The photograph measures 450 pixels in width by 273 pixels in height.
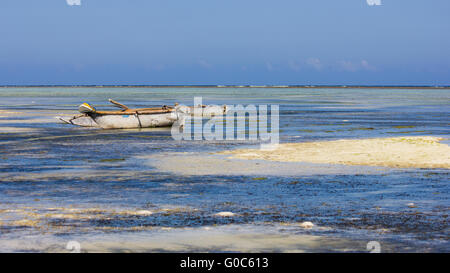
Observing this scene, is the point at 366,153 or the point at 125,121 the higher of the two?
the point at 366,153

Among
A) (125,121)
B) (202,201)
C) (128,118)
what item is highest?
(202,201)

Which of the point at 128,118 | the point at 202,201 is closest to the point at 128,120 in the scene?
the point at 128,118

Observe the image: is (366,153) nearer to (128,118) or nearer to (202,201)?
(202,201)

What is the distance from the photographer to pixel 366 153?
2292 centimetres

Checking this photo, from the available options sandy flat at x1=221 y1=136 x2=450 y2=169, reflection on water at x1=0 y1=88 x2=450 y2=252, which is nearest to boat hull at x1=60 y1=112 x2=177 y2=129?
sandy flat at x1=221 y1=136 x2=450 y2=169

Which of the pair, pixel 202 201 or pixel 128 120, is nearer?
pixel 202 201

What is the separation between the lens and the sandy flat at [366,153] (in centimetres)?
2064

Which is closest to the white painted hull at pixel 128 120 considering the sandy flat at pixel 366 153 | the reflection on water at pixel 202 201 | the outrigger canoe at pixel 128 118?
the outrigger canoe at pixel 128 118

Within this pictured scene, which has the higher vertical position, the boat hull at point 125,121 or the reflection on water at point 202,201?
the reflection on water at point 202,201

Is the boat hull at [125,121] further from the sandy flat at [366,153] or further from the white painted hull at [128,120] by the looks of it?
the sandy flat at [366,153]

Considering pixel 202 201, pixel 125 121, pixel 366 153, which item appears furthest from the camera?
pixel 125 121

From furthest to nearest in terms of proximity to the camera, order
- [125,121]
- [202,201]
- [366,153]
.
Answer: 1. [125,121]
2. [366,153]
3. [202,201]
